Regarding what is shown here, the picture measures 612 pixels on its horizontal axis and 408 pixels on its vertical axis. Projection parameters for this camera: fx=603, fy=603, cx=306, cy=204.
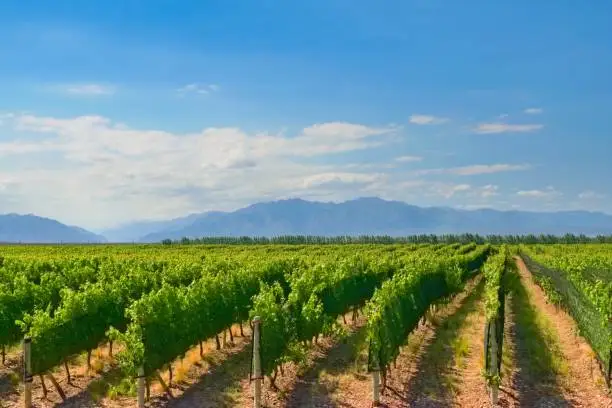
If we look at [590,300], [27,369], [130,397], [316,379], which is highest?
[590,300]

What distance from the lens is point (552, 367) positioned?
17812 mm

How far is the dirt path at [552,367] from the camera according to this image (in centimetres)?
1510

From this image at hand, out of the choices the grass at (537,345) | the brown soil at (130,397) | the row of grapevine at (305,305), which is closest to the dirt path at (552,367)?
the grass at (537,345)

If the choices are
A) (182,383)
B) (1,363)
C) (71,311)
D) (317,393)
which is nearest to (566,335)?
(317,393)

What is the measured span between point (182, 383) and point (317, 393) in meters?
3.85

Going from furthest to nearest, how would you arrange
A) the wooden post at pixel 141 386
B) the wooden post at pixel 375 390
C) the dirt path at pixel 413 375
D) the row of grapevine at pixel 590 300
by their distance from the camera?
the row of grapevine at pixel 590 300 < the dirt path at pixel 413 375 < the wooden post at pixel 375 390 < the wooden post at pixel 141 386

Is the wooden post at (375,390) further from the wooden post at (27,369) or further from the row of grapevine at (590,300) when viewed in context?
the wooden post at (27,369)

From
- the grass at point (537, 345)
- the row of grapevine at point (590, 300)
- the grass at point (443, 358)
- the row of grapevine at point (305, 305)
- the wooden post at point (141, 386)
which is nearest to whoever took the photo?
the wooden post at point (141, 386)

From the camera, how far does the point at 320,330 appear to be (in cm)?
1831

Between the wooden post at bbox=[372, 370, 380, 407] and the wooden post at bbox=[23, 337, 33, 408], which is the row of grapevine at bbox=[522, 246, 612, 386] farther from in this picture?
the wooden post at bbox=[23, 337, 33, 408]

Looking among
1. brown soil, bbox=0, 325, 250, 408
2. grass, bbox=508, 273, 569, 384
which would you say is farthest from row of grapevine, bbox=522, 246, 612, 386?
brown soil, bbox=0, 325, 250, 408

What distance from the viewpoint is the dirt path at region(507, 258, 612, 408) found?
15102mm

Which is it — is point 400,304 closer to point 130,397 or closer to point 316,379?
point 316,379

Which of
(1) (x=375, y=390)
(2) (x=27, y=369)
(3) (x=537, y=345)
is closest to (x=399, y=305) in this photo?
(1) (x=375, y=390)
